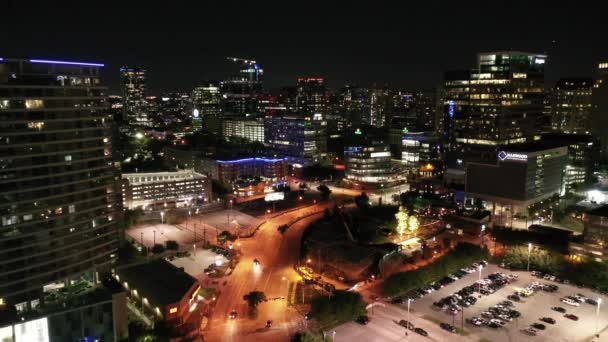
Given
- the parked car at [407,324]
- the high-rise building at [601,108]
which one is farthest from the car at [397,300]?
the high-rise building at [601,108]

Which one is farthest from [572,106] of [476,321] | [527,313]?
[476,321]

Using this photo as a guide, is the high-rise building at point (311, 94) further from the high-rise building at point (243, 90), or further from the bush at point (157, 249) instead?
the bush at point (157, 249)

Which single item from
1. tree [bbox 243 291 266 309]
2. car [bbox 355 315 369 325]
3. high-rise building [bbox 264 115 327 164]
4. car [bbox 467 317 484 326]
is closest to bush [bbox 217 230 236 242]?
tree [bbox 243 291 266 309]

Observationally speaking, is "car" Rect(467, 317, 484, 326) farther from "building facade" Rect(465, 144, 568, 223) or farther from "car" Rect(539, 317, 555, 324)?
"building facade" Rect(465, 144, 568, 223)

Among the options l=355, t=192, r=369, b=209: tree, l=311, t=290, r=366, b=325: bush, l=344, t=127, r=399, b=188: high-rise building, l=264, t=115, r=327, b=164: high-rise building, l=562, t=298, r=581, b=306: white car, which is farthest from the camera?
l=264, t=115, r=327, b=164: high-rise building

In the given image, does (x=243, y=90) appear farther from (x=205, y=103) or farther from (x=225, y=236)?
(x=225, y=236)
